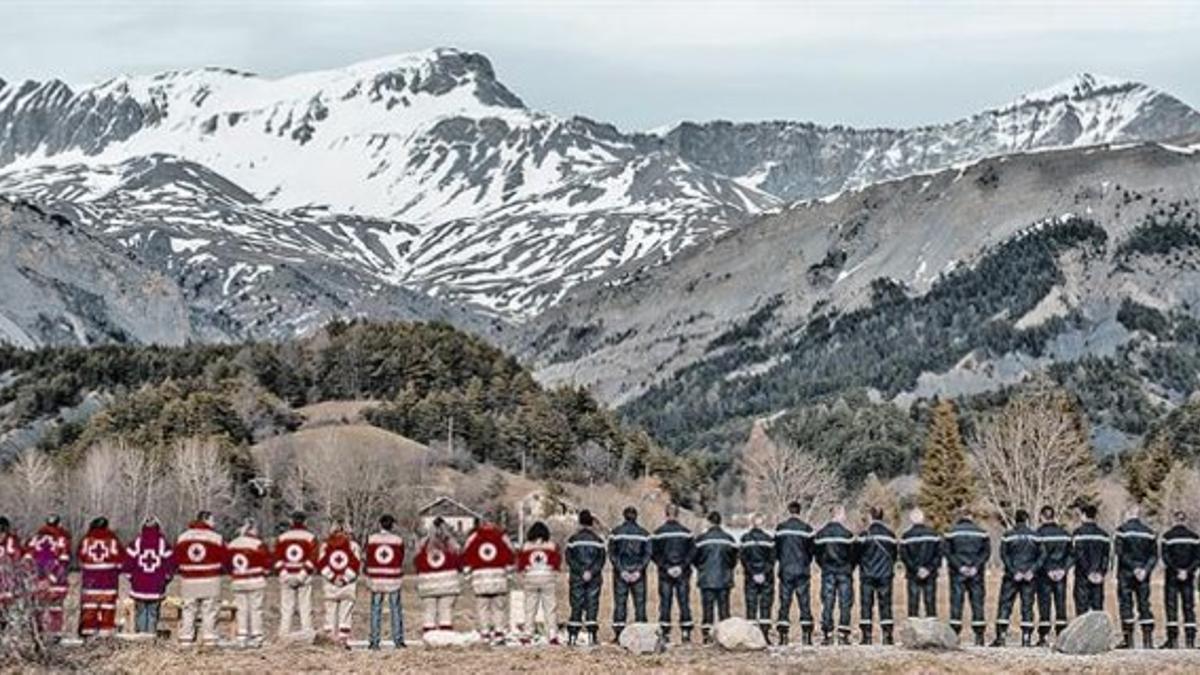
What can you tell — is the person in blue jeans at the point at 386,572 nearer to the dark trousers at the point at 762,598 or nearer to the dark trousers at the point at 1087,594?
the dark trousers at the point at 762,598

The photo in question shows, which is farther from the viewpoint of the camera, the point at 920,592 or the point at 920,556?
the point at 920,592

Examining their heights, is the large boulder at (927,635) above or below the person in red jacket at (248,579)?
below

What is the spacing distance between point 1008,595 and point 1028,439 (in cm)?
8214

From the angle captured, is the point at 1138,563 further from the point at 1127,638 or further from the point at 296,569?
the point at 296,569

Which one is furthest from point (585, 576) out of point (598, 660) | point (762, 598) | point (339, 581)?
point (339, 581)

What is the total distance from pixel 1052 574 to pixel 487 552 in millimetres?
10990

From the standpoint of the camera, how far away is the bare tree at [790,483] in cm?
13638

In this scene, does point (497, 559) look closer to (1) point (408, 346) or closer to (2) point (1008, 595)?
(2) point (1008, 595)

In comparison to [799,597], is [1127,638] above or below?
below

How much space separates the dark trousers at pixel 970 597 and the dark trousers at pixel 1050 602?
3.63 feet

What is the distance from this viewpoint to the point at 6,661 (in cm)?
3378

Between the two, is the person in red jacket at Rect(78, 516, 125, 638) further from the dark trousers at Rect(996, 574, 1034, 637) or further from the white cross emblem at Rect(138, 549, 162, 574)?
the dark trousers at Rect(996, 574, 1034, 637)

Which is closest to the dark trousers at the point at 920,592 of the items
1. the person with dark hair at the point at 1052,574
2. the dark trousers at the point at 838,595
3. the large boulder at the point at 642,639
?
the dark trousers at the point at 838,595

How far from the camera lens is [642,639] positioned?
35.0 m
